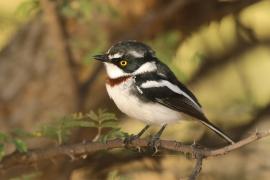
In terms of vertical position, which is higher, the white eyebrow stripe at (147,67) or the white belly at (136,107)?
the white eyebrow stripe at (147,67)

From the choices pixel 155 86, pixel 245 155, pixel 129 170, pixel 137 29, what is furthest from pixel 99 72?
pixel 155 86

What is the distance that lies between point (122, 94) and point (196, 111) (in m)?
0.44

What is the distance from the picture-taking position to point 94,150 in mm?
3984

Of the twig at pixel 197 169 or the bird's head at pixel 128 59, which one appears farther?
the bird's head at pixel 128 59

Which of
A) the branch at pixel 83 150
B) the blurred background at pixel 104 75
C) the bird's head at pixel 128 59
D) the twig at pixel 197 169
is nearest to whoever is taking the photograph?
the twig at pixel 197 169

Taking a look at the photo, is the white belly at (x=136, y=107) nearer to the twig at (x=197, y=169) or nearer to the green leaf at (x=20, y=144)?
the green leaf at (x=20, y=144)

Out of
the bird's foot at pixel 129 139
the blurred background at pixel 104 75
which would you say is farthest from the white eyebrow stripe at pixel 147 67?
the blurred background at pixel 104 75

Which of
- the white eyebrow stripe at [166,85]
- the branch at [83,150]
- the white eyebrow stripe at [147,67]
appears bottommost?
the branch at [83,150]

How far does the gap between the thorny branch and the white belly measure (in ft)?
0.48

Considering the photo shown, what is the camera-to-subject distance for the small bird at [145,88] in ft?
13.7

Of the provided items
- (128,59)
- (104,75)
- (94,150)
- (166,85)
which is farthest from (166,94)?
(104,75)

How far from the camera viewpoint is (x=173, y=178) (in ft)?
19.6

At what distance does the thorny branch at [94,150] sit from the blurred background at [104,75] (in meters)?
1.17

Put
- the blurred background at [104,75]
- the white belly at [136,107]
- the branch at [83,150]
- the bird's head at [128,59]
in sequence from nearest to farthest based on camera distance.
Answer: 1. the branch at [83,150]
2. the white belly at [136,107]
3. the bird's head at [128,59]
4. the blurred background at [104,75]
